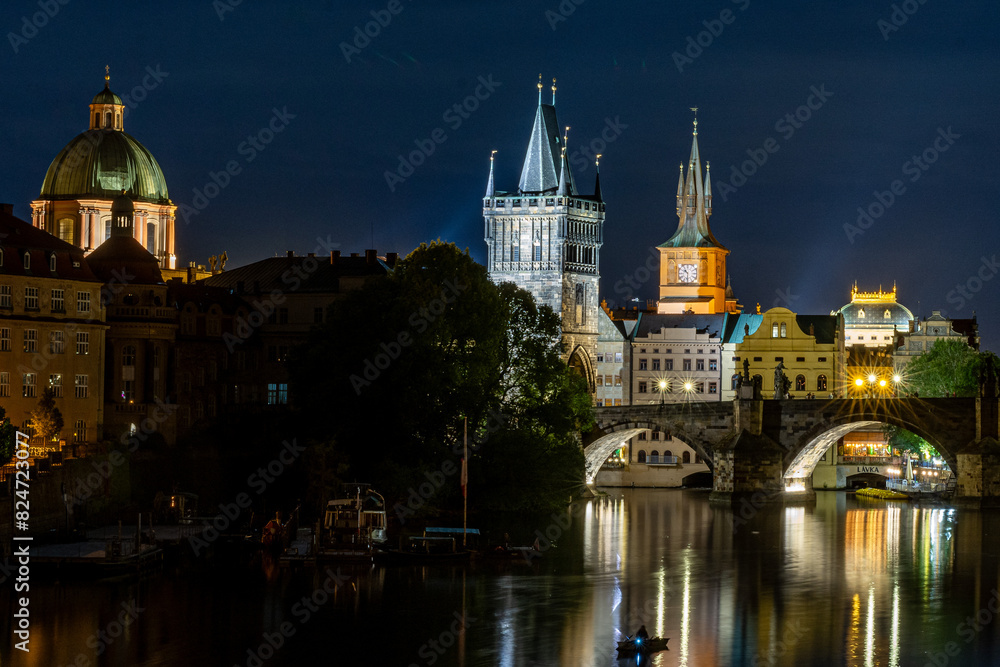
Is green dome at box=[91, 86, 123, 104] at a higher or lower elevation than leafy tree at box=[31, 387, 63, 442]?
higher

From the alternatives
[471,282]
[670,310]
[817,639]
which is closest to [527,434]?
[471,282]

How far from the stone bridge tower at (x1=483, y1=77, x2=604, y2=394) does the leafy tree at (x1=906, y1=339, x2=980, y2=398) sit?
2059 cm

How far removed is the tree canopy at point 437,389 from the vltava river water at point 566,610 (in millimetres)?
5099

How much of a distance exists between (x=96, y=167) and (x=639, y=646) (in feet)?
247

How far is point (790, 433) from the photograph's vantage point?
9819 centimetres

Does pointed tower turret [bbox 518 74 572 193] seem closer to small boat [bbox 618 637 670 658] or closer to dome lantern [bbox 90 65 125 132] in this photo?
dome lantern [bbox 90 65 125 132]

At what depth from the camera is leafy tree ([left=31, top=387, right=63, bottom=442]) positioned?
77.4 m

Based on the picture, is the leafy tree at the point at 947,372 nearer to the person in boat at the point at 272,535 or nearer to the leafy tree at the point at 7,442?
the person in boat at the point at 272,535

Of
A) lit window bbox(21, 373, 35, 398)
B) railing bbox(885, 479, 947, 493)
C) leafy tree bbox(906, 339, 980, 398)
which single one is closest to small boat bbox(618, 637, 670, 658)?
lit window bbox(21, 373, 35, 398)

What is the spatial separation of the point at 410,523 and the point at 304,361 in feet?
33.3

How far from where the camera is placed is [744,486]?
98.0 metres

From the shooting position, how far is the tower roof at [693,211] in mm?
174000

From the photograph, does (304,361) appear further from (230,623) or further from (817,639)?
(817,639)

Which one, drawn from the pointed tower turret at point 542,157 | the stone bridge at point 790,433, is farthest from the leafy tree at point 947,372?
the pointed tower turret at point 542,157
